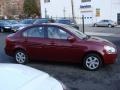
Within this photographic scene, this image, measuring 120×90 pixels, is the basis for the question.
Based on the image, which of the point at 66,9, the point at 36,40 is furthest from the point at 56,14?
the point at 36,40

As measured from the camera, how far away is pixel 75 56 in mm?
9594

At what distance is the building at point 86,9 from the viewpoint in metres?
59.6

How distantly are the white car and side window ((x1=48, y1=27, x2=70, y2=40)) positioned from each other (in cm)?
→ 584

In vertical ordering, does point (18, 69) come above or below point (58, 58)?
above

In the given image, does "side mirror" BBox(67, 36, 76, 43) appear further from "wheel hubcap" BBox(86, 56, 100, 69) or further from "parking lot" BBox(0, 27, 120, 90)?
"parking lot" BBox(0, 27, 120, 90)

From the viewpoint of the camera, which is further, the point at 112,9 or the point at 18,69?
the point at 112,9

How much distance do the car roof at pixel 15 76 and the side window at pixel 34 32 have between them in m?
6.22

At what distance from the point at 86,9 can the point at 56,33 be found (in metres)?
55.5

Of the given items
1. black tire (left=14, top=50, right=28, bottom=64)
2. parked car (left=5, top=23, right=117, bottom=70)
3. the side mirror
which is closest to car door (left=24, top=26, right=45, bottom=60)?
parked car (left=5, top=23, right=117, bottom=70)

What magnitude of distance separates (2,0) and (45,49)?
300 feet

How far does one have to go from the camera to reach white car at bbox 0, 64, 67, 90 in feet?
10.4

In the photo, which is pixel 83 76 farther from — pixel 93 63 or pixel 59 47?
pixel 59 47

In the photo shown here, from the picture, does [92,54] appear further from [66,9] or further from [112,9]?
[66,9]

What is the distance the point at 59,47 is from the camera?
9.74m
